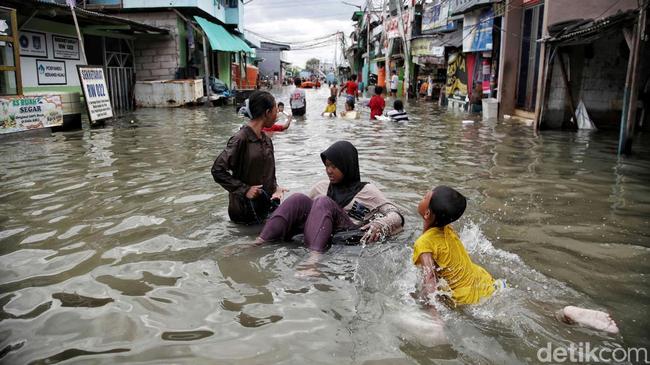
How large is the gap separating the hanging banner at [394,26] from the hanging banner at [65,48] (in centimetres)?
2031

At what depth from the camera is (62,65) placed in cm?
1698

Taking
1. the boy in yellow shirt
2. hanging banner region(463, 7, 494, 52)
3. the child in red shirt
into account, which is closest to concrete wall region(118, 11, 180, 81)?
the child in red shirt

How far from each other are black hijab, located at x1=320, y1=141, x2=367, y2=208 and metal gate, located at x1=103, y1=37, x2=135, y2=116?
17.7 m

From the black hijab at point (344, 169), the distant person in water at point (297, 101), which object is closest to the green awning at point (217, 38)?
the distant person in water at point (297, 101)

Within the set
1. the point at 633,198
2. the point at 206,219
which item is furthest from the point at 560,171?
the point at 206,219

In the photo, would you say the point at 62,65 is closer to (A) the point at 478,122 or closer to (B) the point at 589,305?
(A) the point at 478,122

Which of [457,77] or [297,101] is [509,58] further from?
[297,101]

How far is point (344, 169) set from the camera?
14.5ft

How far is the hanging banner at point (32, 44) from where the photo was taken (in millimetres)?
14914

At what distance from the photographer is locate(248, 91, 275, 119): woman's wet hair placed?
4773 millimetres

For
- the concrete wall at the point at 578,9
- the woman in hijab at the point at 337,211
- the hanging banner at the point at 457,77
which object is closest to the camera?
the woman in hijab at the point at 337,211

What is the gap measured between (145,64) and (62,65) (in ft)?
23.2

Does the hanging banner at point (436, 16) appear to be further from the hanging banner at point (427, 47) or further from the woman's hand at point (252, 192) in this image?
the woman's hand at point (252, 192)

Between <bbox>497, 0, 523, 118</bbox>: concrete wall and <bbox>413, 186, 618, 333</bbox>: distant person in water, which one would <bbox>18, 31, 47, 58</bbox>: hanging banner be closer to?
<bbox>497, 0, 523, 118</bbox>: concrete wall
